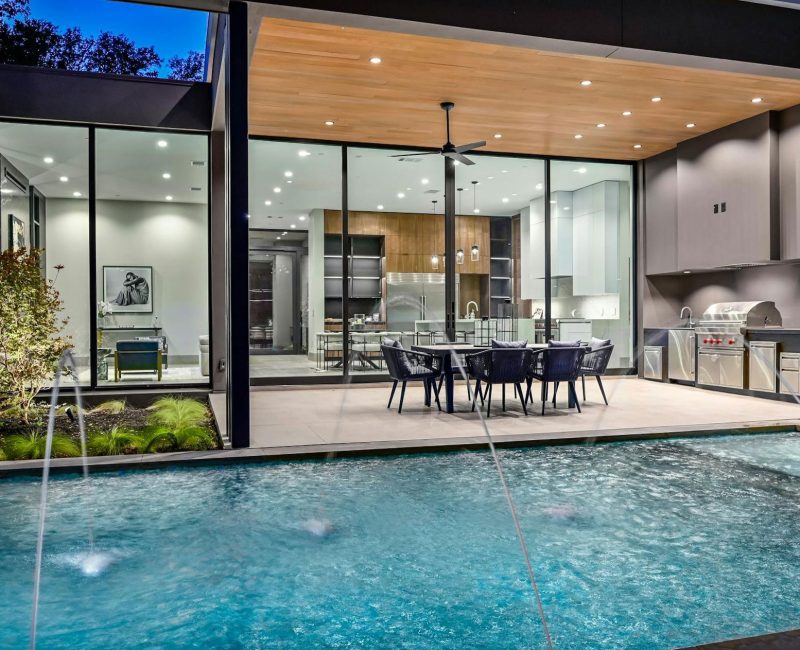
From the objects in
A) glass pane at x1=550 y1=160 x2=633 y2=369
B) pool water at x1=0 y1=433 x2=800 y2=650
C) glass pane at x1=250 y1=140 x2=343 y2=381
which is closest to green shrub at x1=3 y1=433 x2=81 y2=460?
pool water at x1=0 y1=433 x2=800 y2=650

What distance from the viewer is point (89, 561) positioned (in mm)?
2867

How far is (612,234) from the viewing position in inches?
420

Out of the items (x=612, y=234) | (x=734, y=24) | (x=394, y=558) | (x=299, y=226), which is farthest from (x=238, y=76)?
A: (x=612, y=234)

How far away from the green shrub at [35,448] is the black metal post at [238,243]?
3.66 ft

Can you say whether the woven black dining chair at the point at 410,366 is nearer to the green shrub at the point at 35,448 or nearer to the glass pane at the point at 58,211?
the green shrub at the point at 35,448

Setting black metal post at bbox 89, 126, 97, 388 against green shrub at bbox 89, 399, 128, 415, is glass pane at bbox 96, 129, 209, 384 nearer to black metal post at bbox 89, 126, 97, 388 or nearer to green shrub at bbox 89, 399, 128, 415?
black metal post at bbox 89, 126, 97, 388

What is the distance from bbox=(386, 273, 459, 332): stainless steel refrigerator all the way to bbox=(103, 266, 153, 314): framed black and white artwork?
351cm

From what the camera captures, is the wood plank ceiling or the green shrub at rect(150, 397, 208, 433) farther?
the wood plank ceiling

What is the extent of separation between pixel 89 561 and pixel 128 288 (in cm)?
592

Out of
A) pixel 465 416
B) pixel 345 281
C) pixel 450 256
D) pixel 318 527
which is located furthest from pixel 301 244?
pixel 318 527

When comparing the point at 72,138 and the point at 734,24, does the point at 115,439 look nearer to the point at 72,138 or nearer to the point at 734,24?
the point at 72,138

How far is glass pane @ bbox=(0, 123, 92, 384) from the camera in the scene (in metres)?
7.89

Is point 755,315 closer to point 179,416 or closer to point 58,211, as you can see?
point 179,416

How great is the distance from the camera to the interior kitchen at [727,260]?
7.86 metres
